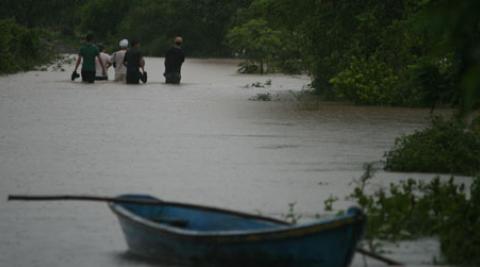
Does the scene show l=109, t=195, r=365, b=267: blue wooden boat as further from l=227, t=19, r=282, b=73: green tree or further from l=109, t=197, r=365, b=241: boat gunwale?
l=227, t=19, r=282, b=73: green tree

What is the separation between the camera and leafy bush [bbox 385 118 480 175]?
56.4 ft

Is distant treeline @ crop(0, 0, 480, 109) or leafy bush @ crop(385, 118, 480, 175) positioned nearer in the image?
distant treeline @ crop(0, 0, 480, 109)

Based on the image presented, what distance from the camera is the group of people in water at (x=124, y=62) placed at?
4134 cm

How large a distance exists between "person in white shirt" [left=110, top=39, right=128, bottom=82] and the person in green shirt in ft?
1.42

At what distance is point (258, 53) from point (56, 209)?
4613cm

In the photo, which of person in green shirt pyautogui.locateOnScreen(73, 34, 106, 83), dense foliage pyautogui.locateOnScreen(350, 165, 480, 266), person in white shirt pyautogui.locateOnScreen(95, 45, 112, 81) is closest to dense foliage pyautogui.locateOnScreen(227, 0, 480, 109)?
person in green shirt pyautogui.locateOnScreen(73, 34, 106, 83)

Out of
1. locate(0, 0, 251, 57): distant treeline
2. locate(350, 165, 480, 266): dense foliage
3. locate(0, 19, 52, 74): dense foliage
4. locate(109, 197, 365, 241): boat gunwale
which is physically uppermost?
locate(109, 197, 365, 241): boat gunwale

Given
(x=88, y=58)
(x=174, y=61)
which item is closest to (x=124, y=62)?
(x=88, y=58)

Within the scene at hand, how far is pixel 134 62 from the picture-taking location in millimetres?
41750

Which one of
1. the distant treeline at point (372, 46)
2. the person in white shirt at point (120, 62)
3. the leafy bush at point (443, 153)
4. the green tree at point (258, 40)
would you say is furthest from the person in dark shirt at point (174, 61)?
the leafy bush at point (443, 153)

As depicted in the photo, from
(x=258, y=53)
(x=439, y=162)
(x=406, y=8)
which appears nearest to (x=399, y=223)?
(x=439, y=162)

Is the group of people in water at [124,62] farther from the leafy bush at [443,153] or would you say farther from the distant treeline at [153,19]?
the distant treeline at [153,19]

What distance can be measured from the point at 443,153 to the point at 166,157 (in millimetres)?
4182

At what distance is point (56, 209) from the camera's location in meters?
14.5
